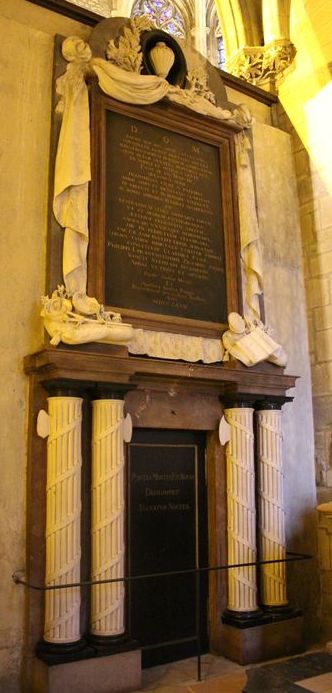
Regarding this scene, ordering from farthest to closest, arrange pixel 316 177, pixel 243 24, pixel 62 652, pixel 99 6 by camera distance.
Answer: pixel 99 6
pixel 243 24
pixel 316 177
pixel 62 652

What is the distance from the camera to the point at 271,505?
5.05m

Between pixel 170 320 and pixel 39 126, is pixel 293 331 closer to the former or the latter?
pixel 170 320

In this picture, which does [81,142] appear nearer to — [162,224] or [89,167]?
[89,167]

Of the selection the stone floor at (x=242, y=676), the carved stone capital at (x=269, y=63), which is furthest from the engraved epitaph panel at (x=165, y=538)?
the carved stone capital at (x=269, y=63)

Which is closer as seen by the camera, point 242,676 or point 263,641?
point 242,676

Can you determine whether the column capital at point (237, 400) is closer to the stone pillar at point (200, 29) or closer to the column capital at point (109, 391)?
the column capital at point (109, 391)

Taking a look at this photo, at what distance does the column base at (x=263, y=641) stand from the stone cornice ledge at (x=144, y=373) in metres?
1.70

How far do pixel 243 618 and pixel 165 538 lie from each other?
2.61ft

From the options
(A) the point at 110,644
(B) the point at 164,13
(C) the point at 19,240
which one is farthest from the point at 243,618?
(B) the point at 164,13

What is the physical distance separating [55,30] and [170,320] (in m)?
2.41

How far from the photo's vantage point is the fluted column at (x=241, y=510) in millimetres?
4801

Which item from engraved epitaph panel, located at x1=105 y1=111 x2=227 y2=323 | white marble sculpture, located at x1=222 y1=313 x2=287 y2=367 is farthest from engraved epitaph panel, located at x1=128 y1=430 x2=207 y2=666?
engraved epitaph panel, located at x1=105 y1=111 x2=227 y2=323

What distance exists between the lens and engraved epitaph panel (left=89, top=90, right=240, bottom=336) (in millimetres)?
4781

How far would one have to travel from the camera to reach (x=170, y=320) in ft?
16.2
